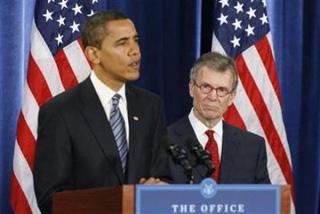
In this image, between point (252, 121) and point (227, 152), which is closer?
point (227, 152)

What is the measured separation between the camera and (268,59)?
13.4ft

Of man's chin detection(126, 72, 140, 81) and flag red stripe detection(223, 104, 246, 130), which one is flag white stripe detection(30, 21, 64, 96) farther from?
man's chin detection(126, 72, 140, 81)

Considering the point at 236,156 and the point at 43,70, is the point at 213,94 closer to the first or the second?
the point at 236,156

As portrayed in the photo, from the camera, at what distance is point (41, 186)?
250cm

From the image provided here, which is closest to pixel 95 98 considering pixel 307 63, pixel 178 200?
pixel 178 200

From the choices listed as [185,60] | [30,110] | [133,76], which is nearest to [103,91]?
[133,76]

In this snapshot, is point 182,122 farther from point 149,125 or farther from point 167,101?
point 167,101

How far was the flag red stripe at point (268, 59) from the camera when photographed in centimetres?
405

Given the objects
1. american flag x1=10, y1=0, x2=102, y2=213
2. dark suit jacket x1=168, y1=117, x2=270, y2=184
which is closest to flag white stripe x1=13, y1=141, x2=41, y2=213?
american flag x1=10, y1=0, x2=102, y2=213

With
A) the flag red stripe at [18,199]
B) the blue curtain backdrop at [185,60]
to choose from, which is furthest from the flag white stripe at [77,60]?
the flag red stripe at [18,199]

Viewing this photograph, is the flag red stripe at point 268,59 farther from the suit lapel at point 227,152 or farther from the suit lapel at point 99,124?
the suit lapel at point 99,124

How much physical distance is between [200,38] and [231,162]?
1.36 m

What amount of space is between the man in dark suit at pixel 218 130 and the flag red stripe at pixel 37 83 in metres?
0.84

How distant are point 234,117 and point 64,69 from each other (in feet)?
2.96
